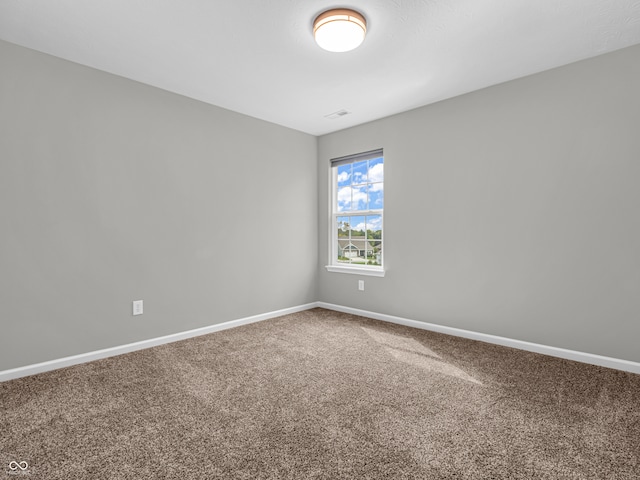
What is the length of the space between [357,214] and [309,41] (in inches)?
90.2

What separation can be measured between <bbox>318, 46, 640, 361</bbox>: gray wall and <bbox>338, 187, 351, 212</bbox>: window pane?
67 centimetres

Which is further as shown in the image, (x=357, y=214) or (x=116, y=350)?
(x=357, y=214)

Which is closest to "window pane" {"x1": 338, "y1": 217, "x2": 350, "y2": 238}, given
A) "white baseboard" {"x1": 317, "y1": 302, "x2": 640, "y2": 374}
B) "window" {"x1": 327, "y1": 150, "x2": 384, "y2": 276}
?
"window" {"x1": 327, "y1": 150, "x2": 384, "y2": 276}

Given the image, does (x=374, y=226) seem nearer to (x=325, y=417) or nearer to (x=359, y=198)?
(x=359, y=198)

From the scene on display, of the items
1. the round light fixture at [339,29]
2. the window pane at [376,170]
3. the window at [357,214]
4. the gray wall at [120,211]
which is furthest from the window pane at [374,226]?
the round light fixture at [339,29]

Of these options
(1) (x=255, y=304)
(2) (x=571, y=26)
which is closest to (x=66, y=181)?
(1) (x=255, y=304)

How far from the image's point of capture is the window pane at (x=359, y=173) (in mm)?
4227

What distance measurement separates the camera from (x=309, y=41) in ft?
7.72

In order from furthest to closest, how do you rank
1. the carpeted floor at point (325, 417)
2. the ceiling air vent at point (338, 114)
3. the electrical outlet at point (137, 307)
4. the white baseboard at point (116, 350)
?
Answer: the ceiling air vent at point (338, 114) < the electrical outlet at point (137, 307) < the white baseboard at point (116, 350) < the carpeted floor at point (325, 417)

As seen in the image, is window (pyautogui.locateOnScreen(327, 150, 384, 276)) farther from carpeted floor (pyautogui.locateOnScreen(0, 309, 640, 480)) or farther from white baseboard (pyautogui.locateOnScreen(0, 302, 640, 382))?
carpeted floor (pyautogui.locateOnScreen(0, 309, 640, 480))

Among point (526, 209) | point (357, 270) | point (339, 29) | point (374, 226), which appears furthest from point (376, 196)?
point (339, 29)

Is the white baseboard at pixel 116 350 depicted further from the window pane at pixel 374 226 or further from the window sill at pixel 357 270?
the window pane at pixel 374 226

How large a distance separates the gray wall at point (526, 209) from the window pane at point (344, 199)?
67 cm

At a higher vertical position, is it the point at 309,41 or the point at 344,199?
the point at 309,41
